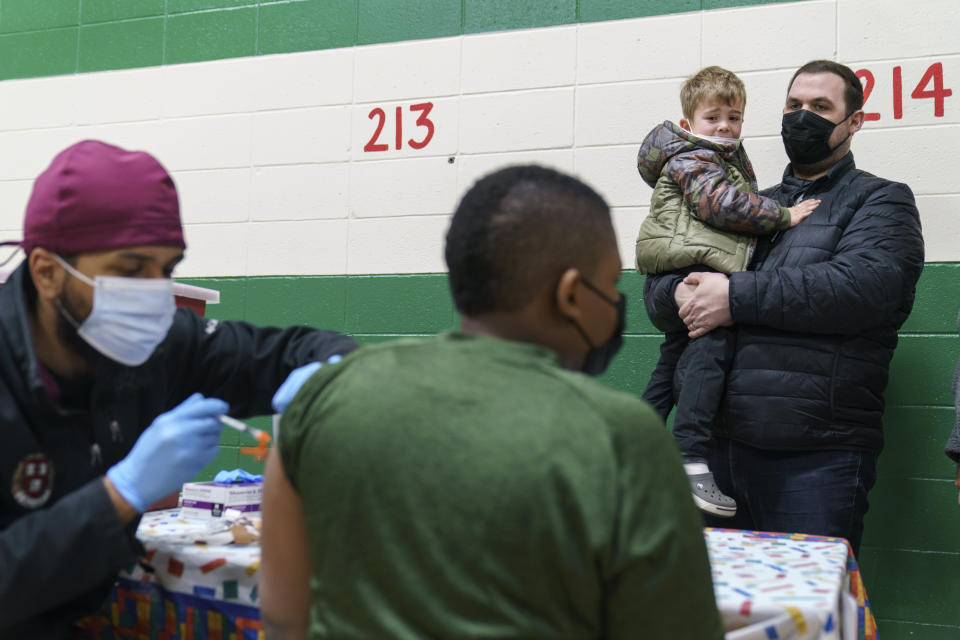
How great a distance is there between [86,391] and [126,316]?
0.15 m

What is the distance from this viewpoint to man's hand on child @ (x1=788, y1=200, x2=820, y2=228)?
2449 mm

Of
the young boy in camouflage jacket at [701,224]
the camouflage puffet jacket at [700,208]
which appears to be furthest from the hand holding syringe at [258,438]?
the camouflage puffet jacket at [700,208]

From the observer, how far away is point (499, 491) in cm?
83

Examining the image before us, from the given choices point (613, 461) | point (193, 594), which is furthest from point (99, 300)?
point (613, 461)

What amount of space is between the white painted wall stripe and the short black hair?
2.13 m

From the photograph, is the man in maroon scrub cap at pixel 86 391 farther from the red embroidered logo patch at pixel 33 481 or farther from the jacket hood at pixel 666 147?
the jacket hood at pixel 666 147

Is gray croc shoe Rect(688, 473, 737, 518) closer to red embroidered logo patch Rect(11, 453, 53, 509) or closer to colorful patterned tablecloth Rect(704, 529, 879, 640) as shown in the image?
colorful patterned tablecloth Rect(704, 529, 879, 640)

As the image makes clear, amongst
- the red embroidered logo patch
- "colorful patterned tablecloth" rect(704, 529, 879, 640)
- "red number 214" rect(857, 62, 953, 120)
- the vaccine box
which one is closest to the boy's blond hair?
"red number 214" rect(857, 62, 953, 120)

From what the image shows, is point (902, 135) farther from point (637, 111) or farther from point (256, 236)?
point (256, 236)

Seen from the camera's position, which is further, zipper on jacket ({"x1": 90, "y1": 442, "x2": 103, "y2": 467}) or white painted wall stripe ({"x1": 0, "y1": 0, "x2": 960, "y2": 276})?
white painted wall stripe ({"x1": 0, "y1": 0, "x2": 960, "y2": 276})

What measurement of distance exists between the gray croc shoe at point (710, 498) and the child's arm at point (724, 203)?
71cm

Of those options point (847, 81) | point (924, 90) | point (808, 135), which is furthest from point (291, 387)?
point (924, 90)

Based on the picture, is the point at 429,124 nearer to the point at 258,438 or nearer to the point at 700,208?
the point at 700,208

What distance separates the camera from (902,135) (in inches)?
112
